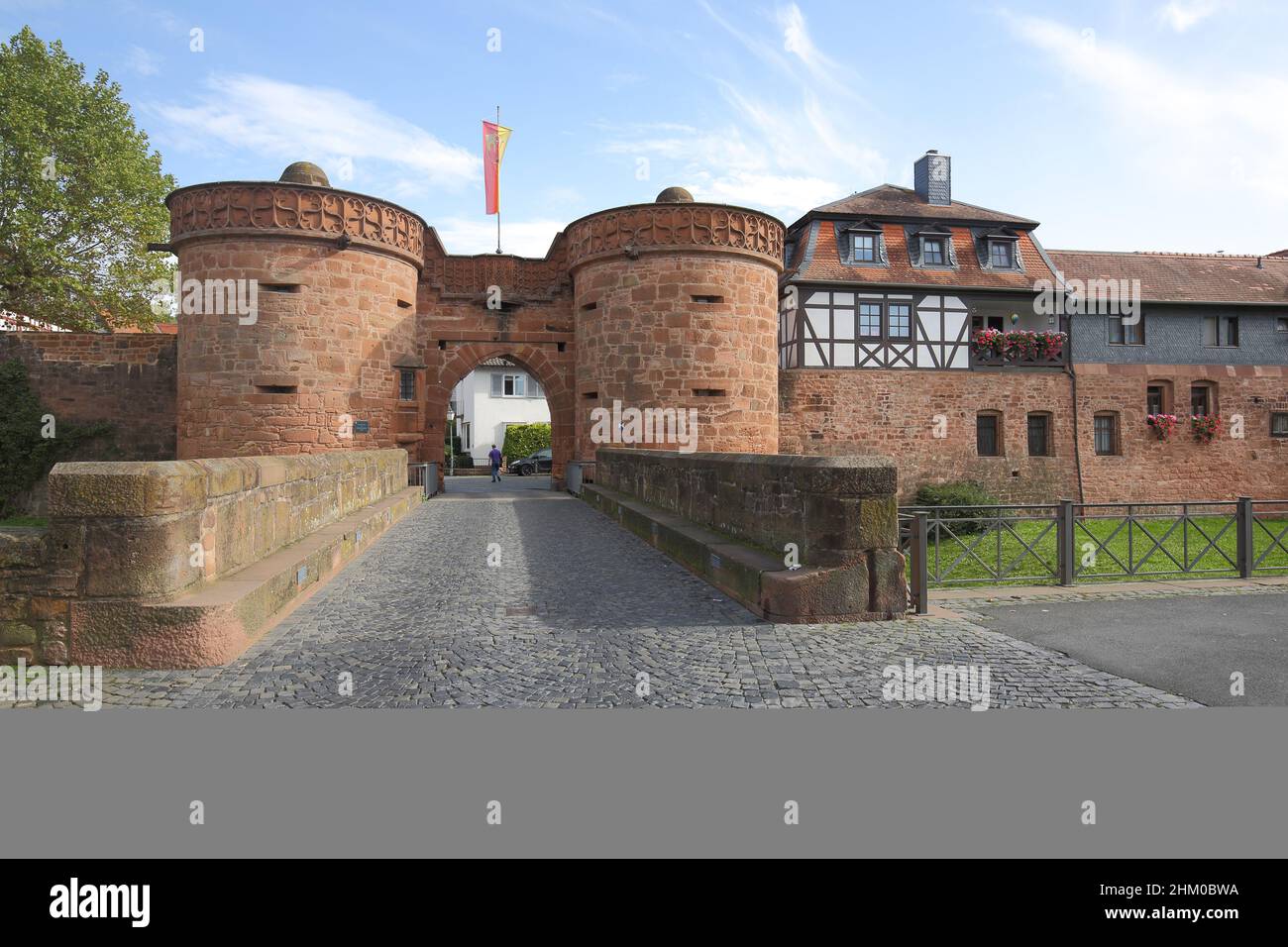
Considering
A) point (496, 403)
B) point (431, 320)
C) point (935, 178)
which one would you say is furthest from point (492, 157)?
point (496, 403)

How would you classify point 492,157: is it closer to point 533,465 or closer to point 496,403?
point 533,465

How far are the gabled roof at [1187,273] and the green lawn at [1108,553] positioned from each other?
7.04 meters

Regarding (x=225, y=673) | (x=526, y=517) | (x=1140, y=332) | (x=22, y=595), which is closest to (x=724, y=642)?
(x=225, y=673)

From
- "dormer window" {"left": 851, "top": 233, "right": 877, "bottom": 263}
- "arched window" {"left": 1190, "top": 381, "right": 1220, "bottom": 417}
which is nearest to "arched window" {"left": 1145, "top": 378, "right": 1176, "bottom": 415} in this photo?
"arched window" {"left": 1190, "top": 381, "right": 1220, "bottom": 417}

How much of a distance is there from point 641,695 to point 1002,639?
264cm

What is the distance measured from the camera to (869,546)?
594 centimetres

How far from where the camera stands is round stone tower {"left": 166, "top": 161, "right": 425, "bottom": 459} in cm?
1795

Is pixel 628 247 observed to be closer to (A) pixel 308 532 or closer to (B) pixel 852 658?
(A) pixel 308 532

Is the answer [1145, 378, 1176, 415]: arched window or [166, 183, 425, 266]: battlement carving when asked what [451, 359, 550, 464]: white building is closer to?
[166, 183, 425, 266]: battlement carving

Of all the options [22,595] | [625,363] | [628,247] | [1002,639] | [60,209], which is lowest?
[1002,639]

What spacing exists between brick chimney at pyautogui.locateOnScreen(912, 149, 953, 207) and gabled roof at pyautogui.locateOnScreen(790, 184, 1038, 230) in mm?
197

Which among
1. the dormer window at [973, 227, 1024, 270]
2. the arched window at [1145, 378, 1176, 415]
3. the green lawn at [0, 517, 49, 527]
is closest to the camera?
the green lawn at [0, 517, 49, 527]

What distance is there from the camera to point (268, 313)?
59.6 ft

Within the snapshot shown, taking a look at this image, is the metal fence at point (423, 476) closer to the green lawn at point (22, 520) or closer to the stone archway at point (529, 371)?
the stone archway at point (529, 371)
